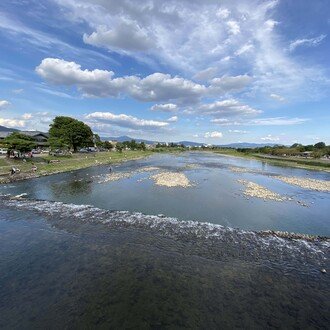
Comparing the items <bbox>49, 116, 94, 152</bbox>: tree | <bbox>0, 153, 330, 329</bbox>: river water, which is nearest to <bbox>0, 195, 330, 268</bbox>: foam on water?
<bbox>0, 153, 330, 329</bbox>: river water

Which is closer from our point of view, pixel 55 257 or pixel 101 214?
pixel 55 257

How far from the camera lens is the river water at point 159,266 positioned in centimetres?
955

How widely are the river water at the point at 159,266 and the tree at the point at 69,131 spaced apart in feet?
185

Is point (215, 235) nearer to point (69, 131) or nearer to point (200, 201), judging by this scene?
point (200, 201)

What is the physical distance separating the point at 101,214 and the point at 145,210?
378 centimetres

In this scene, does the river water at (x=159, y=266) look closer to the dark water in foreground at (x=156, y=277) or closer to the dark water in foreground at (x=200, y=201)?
the dark water in foreground at (x=156, y=277)

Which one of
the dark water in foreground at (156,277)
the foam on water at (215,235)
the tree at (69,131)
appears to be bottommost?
the dark water in foreground at (156,277)

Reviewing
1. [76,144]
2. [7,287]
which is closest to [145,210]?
[7,287]

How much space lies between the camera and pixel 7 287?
36.0ft

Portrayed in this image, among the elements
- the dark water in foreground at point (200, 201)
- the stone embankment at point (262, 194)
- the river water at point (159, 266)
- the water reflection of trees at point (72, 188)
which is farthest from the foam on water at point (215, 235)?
the stone embankment at point (262, 194)

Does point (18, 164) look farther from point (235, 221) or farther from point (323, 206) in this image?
point (323, 206)

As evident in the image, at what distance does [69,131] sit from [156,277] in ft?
240

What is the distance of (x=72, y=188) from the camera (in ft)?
104

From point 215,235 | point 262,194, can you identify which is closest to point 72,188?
point 215,235
